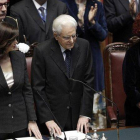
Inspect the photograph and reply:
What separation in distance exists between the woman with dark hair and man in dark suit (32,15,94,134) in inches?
8.0

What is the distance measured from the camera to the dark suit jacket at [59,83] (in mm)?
2941

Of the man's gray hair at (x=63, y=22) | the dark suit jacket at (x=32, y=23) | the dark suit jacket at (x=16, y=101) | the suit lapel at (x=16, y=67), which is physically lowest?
the dark suit jacket at (x=16, y=101)

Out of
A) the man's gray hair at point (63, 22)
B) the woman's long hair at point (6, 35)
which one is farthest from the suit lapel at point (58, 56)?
the woman's long hair at point (6, 35)

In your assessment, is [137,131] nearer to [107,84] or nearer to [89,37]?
[107,84]

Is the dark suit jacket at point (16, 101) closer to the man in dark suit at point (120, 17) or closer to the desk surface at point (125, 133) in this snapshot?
the desk surface at point (125, 133)

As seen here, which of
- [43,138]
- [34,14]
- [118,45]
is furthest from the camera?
[34,14]

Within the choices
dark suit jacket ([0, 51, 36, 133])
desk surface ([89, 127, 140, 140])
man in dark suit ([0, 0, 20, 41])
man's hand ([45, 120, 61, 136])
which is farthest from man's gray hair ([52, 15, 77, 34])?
desk surface ([89, 127, 140, 140])

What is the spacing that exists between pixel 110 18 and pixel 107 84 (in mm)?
958

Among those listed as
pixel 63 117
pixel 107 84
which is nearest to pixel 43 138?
pixel 63 117

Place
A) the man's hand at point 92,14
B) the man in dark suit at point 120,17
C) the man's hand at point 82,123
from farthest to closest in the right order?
1. the man in dark suit at point 120,17
2. the man's hand at point 92,14
3. the man's hand at point 82,123

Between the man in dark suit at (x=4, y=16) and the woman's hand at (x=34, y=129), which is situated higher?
the man in dark suit at (x=4, y=16)

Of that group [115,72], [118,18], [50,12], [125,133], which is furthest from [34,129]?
[118,18]

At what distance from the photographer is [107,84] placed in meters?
3.30

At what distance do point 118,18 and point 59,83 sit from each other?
4.11 feet
